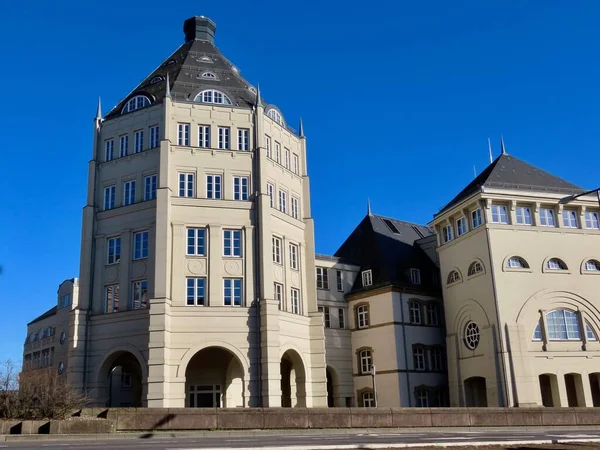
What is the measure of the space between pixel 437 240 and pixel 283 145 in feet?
46.7

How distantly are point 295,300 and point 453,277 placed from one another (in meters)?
12.5

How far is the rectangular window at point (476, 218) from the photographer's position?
46281 mm

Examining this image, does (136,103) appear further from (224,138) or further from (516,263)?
(516,263)

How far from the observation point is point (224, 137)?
148 ft

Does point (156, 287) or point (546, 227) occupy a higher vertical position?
point (546, 227)

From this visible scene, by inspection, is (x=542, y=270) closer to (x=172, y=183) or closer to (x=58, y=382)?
(x=172, y=183)

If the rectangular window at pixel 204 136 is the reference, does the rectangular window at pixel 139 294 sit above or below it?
below

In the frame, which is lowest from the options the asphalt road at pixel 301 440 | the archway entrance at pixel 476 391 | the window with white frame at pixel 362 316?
the asphalt road at pixel 301 440

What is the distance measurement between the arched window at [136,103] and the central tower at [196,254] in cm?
11

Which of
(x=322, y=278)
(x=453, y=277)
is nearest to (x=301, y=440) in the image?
(x=453, y=277)

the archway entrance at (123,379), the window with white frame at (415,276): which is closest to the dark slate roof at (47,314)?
the archway entrance at (123,379)

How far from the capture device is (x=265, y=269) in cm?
4225

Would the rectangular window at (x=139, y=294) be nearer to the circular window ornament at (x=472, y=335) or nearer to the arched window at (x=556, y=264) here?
the circular window ornament at (x=472, y=335)

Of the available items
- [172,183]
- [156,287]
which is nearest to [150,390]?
[156,287]
